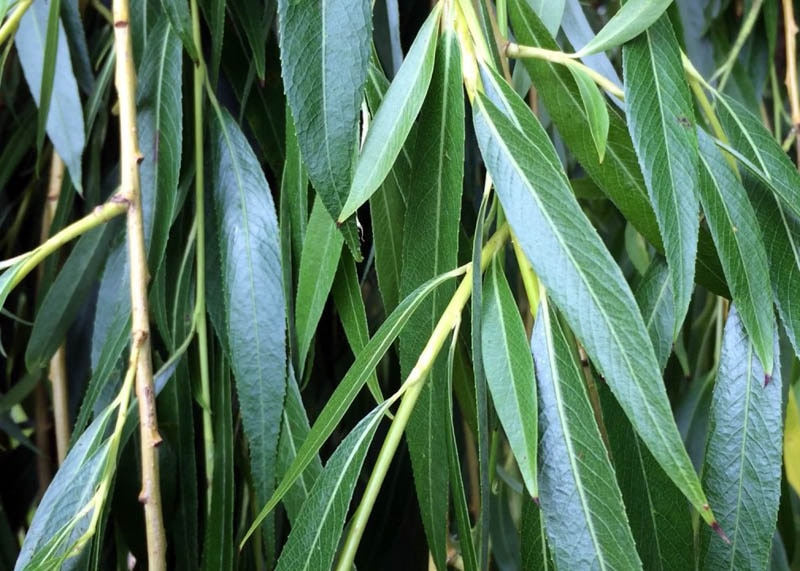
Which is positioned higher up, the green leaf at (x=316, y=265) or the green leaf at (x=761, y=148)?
the green leaf at (x=761, y=148)

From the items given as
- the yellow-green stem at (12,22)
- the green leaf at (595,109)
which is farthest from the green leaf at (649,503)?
the yellow-green stem at (12,22)

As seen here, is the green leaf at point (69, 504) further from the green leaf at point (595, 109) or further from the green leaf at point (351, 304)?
the green leaf at point (595, 109)

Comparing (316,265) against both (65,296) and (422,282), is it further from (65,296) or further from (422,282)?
(65,296)

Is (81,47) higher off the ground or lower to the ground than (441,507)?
higher

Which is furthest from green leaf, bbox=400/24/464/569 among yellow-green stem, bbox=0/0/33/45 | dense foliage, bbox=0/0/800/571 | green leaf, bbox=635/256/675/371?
yellow-green stem, bbox=0/0/33/45

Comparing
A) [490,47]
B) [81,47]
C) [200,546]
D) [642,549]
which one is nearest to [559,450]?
[642,549]

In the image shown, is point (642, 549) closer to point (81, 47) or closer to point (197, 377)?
point (197, 377)
